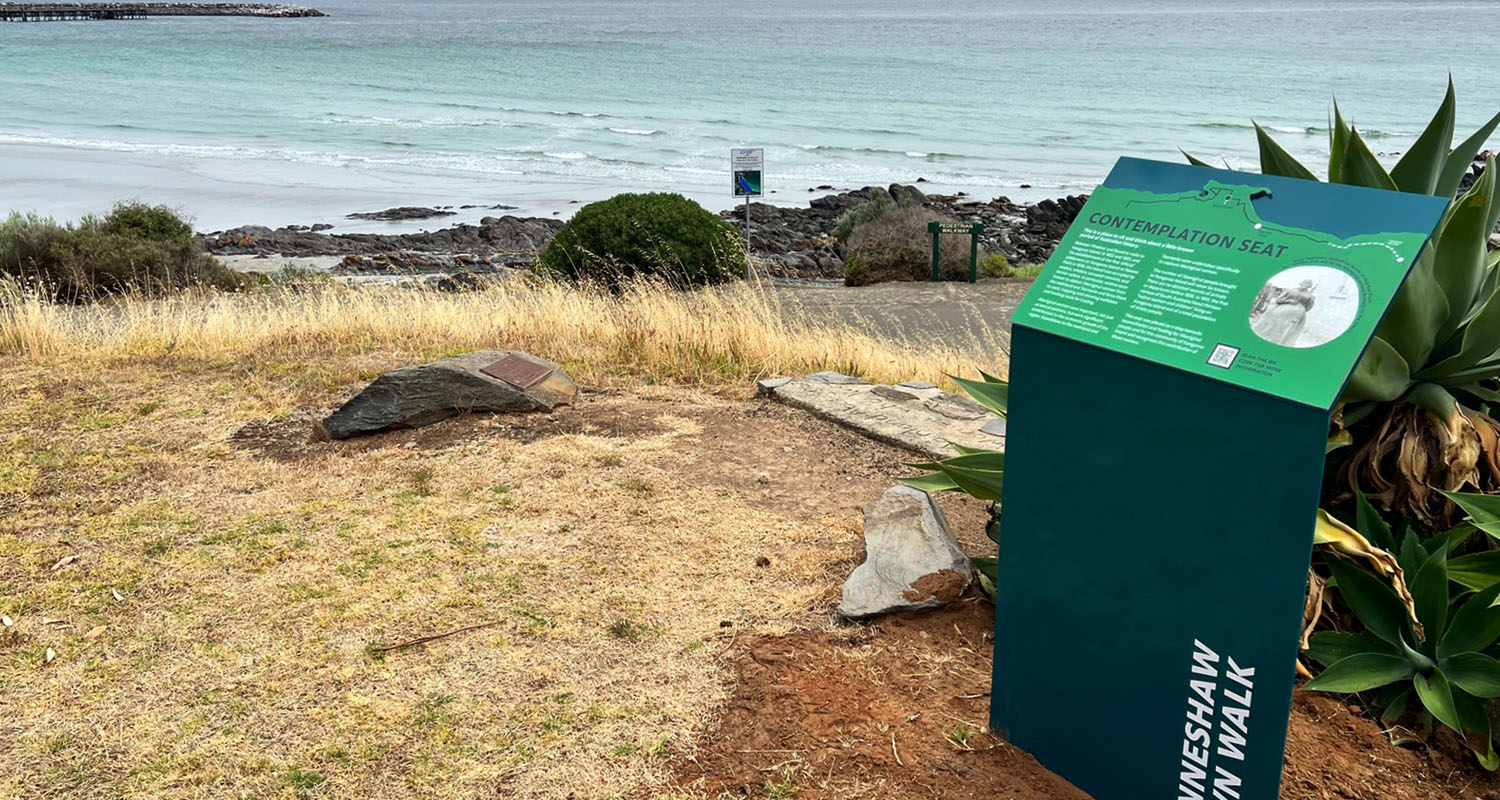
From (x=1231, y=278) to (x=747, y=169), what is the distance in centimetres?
1469

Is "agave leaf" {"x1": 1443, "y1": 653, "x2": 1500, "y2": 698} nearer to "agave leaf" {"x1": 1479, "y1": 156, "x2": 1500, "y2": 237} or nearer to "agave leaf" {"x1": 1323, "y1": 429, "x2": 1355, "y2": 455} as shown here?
"agave leaf" {"x1": 1323, "y1": 429, "x2": 1355, "y2": 455}

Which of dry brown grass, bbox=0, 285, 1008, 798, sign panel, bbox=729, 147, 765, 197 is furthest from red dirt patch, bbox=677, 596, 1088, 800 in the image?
sign panel, bbox=729, 147, 765, 197

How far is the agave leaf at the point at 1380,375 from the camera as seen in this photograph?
12.0ft

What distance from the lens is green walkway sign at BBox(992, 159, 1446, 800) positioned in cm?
245

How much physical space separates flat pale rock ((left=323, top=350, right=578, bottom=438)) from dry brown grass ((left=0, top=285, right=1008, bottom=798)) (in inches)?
10.6

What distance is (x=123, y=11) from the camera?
15025cm

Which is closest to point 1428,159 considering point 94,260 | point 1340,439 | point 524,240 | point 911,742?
point 1340,439

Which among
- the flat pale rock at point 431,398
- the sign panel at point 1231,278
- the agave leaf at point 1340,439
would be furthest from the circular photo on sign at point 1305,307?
the flat pale rock at point 431,398

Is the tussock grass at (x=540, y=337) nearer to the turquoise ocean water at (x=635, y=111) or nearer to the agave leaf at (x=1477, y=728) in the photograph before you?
the agave leaf at (x=1477, y=728)

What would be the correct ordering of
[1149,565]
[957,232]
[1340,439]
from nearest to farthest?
[1149,565]
[1340,439]
[957,232]

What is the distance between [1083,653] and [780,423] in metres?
4.35

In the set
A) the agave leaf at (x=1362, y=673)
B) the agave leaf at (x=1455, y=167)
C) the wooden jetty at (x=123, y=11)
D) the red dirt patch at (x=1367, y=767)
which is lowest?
the red dirt patch at (x=1367, y=767)

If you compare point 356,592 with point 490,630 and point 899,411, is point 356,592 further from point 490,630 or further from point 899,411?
point 899,411

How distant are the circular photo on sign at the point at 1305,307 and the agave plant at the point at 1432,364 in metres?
1.31
